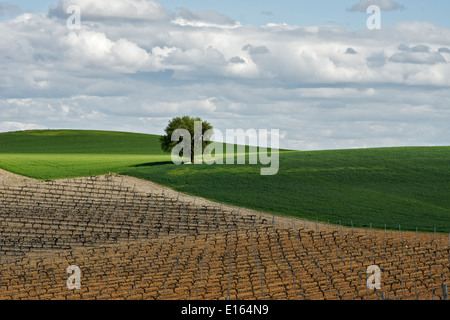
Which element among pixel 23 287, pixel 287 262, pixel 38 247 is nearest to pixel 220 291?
pixel 287 262

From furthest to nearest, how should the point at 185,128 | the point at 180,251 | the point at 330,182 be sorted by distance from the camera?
the point at 185,128
the point at 330,182
the point at 180,251

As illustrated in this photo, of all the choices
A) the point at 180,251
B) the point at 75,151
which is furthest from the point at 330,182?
the point at 75,151

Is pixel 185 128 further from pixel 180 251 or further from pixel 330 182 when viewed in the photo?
pixel 180 251

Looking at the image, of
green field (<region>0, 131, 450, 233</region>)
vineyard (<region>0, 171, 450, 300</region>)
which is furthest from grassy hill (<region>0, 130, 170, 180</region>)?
vineyard (<region>0, 171, 450, 300</region>)

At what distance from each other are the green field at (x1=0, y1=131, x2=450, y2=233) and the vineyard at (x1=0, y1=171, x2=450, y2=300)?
363 cm

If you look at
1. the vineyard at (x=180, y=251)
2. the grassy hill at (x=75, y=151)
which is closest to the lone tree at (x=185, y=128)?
the grassy hill at (x=75, y=151)

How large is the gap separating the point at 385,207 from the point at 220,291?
28.7m

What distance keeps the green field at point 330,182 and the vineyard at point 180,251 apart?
143 inches

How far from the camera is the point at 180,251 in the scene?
38.2 metres

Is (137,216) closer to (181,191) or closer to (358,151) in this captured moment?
(181,191)

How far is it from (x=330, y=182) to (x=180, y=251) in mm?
27417

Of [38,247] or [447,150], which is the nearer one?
[38,247]

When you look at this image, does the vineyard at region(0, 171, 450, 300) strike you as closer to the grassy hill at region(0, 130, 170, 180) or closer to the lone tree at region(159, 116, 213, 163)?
the grassy hill at region(0, 130, 170, 180)

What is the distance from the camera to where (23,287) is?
1209 inches
